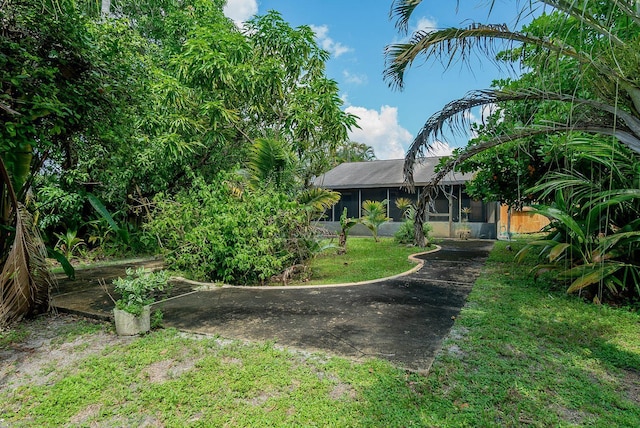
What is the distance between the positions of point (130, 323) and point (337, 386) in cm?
242

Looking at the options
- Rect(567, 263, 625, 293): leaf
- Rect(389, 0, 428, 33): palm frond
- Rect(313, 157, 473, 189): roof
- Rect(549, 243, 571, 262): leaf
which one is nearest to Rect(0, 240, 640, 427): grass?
Rect(567, 263, 625, 293): leaf

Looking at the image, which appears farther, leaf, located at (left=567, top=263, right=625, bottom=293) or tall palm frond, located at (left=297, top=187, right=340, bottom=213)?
tall palm frond, located at (left=297, top=187, right=340, bottom=213)

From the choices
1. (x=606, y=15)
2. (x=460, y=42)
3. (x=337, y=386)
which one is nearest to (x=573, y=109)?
(x=460, y=42)

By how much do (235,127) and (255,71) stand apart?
1718 millimetres

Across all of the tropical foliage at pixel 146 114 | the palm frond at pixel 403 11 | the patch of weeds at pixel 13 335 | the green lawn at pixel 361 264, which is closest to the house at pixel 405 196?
the green lawn at pixel 361 264

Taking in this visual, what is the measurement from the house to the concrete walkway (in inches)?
327

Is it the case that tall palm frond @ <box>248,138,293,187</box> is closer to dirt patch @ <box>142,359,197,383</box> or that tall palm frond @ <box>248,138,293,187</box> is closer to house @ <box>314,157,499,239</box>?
dirt patch @ <box>142,359,197,383</box>

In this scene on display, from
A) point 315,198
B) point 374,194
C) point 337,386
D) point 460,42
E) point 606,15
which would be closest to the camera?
point 606,15

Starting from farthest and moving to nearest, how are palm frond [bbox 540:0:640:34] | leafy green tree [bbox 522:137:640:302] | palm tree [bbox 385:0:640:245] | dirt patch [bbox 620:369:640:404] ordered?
leafy green tree [bbox 522:137:640:302] < palm tree [bbox 385:0:640:245] < dirt patch [bbox 620:369:640:404] < palm frond [bbox 540:0:640:34]

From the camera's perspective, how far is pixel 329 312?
14.2ft

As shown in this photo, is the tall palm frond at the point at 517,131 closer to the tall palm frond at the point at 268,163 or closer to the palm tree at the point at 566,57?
the palm tree at the point at 566,57

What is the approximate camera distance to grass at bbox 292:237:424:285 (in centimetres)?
684

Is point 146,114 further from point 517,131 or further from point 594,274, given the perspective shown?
point 594,274

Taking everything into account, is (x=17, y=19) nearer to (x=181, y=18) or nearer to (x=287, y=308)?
(x=287, y=308)
